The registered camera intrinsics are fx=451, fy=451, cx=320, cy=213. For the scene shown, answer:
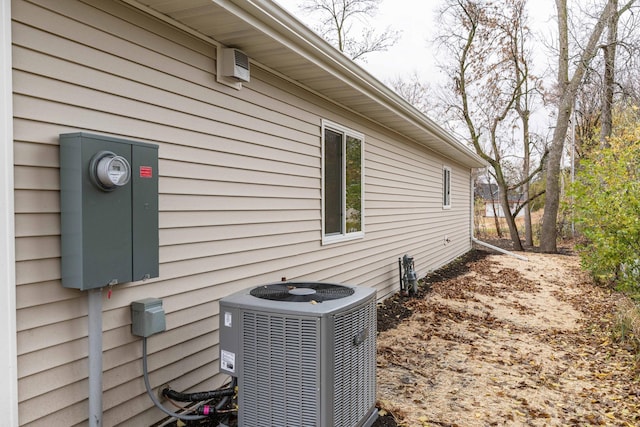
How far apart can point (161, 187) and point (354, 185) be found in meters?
3.36

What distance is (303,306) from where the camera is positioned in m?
2.38

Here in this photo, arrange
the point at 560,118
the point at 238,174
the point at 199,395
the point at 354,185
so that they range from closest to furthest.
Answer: the point at 199,395, the point at 238,174, the point at 354,185, the point at 560,118

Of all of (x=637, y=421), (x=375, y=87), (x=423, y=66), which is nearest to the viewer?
(x=637, y=421)

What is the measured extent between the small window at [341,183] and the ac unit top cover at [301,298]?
2.18 meters

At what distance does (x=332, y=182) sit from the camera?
5379 millimetres

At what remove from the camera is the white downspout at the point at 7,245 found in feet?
6.47

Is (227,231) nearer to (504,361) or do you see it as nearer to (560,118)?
(504,361)

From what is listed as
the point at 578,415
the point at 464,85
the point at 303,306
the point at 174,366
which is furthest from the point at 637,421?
the point at 464,85

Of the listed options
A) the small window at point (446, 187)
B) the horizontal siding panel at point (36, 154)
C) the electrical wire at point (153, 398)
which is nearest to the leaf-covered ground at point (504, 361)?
the electrical wire at point (153, 398)

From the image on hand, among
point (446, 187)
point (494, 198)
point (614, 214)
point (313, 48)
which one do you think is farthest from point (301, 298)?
point (494, 198)

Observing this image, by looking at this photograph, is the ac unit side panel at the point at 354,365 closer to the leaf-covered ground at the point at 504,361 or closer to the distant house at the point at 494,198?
→ the leaf-covered ground at the point at 504,361

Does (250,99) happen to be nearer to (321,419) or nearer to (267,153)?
(267,153)

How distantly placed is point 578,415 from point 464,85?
51.3ft

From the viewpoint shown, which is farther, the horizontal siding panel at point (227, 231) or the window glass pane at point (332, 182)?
the window glass pane at point (332, 182)
